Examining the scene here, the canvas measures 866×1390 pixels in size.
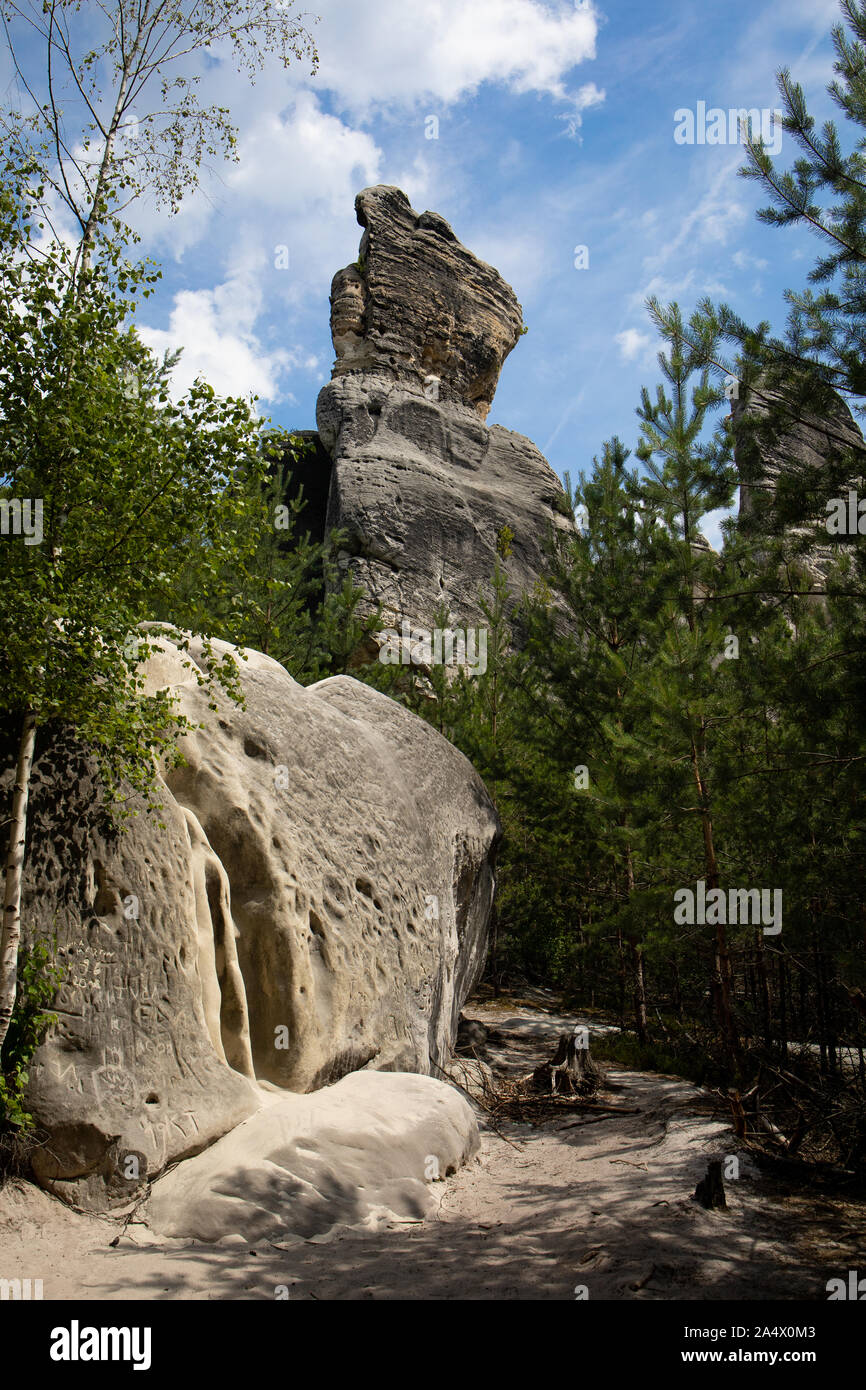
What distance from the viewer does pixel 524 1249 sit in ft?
16.3

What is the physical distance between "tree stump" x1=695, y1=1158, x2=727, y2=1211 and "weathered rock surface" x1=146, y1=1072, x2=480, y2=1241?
66.6 inches

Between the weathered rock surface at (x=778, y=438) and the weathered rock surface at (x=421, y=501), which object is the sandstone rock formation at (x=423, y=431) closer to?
the weathered rock surface at (x=421, y=501)

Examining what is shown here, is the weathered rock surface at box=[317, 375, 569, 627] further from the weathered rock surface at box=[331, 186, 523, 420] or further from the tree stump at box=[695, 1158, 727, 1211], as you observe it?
the tree stump at box=[695, 1158, 727, 1211]

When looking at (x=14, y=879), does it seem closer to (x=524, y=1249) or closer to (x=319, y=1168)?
(x=319, y=1168)

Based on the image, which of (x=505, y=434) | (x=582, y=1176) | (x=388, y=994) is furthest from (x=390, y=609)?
(x=582, y=1176)

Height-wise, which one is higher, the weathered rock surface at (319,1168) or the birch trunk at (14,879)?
the birch trunk at (14,879)

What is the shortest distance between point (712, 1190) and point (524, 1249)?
4.17ft

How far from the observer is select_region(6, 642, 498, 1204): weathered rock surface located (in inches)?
204

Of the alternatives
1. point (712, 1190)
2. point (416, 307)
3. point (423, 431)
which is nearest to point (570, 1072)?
point (712, 1190)

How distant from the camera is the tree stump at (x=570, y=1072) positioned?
913 centimetres

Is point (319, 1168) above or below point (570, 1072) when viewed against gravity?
above

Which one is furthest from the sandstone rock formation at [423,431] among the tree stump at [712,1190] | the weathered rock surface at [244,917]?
the tree stump at [712,1190]

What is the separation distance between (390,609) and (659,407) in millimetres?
13088

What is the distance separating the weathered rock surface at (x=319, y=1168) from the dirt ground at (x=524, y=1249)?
0.14 meters
